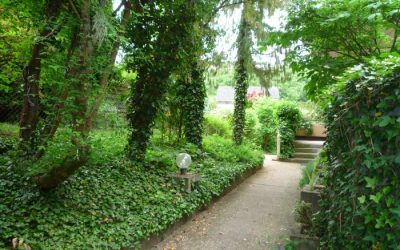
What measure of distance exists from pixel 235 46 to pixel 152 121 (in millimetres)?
5011

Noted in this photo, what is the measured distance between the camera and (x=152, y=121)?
605cm

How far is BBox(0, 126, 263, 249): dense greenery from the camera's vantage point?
3.08m

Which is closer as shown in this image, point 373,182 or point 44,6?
point 373,182

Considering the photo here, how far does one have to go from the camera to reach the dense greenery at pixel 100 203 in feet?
10.1

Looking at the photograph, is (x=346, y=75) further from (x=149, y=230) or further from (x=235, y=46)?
(x=235, y=46)

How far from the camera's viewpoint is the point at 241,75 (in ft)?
33.7

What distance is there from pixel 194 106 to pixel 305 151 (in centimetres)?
624

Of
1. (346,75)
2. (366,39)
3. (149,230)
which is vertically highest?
(366,39)

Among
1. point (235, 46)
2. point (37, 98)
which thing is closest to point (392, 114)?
point (37, 98)

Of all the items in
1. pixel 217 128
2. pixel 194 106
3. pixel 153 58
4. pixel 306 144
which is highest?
pixel 153 58

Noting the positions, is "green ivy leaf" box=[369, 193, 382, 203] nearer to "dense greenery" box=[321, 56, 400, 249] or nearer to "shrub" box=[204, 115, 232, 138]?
"dense greenery" box=[321, 56, 400, 249]

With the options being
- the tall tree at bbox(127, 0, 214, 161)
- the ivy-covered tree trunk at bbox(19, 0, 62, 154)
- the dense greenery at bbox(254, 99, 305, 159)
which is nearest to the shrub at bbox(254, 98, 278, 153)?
the dense greenery at bbox(254, 99, 305, 159)

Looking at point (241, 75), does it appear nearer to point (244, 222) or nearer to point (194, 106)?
point (194, 106)

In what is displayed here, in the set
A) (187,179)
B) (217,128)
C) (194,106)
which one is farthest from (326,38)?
(217,128)
